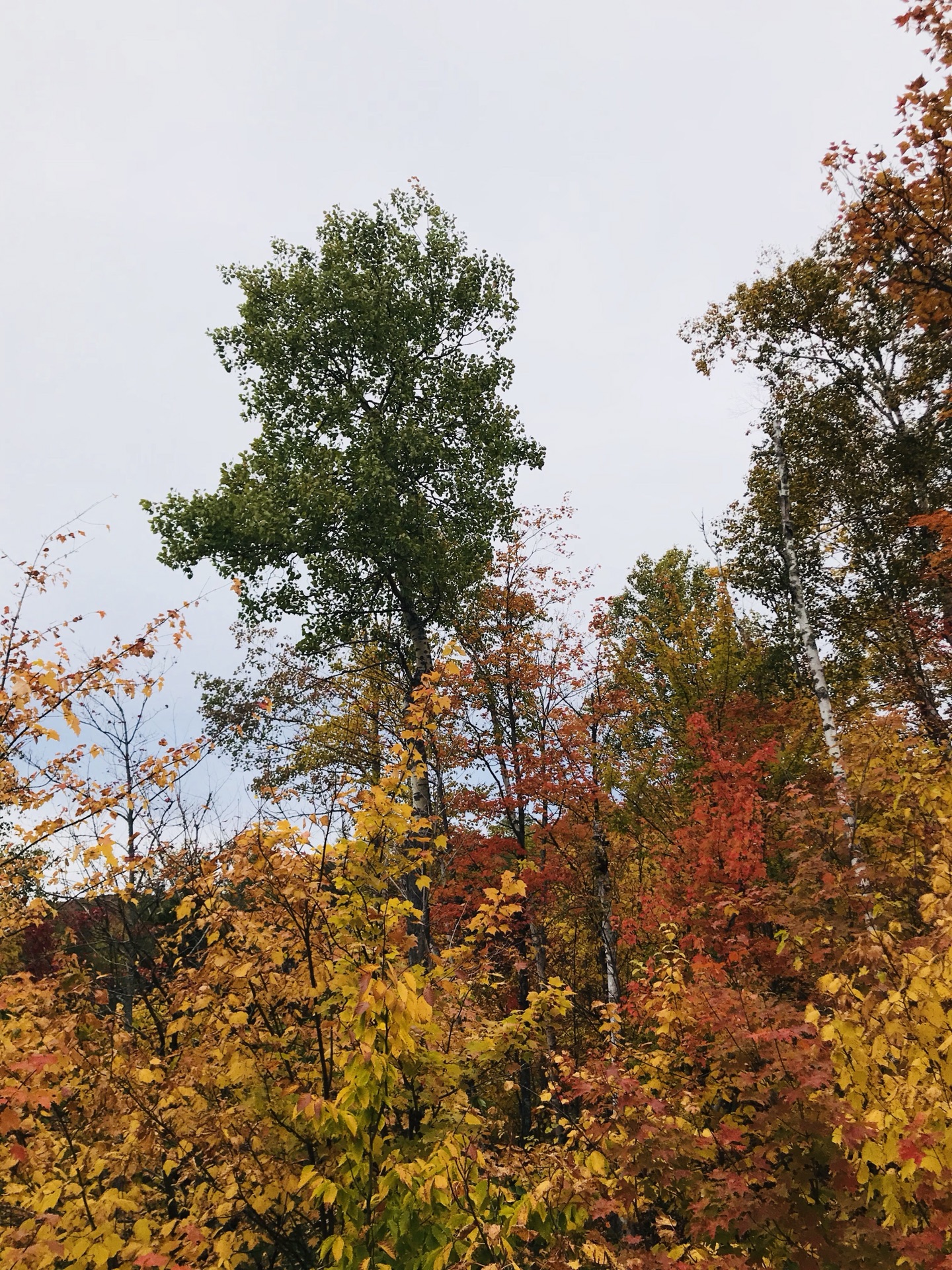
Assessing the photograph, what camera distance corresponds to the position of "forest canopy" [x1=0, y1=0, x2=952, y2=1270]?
11.5 feet

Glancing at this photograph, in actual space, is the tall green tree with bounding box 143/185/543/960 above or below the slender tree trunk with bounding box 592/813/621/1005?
above

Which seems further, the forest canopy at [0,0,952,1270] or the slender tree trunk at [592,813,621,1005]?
the slender tree trunk at [592,813,621,1005]

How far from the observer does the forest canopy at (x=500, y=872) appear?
3510 mm

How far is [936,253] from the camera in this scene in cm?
643

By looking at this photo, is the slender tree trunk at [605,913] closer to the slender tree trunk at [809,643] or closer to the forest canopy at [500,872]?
the forest canopy at [500,872]

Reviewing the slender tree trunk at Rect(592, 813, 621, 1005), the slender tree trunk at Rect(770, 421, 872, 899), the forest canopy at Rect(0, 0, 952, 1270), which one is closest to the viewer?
the forest canopy at Rect(0, 0, 952, 1270)

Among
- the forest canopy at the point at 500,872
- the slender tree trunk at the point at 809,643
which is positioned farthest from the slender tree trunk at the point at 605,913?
the slender tree trunk at the point at 809,643

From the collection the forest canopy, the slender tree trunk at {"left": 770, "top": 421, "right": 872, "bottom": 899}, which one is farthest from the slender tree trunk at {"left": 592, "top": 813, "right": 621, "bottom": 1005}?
the slender tree trunk at {"left": 770, "top": 421, "right": 872, "bottom": 899}

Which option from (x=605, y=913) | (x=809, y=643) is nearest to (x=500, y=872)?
(x=605, y=913)

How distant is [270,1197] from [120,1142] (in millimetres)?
1688

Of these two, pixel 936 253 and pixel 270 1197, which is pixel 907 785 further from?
pixel 270 1197

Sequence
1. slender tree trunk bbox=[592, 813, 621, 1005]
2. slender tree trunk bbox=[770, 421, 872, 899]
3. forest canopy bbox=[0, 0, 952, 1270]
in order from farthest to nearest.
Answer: slender tree trunk bbox=[592, 813, 621, 1005] < slender tree trunk bbox=[770, 421, 872, 899] < forest canopy bbox=[0, 0, 952, 1270]

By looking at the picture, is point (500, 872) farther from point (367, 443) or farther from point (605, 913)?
point (367, 443)

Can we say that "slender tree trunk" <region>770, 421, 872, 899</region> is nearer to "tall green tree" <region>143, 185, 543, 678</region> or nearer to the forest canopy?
the forest canopy
